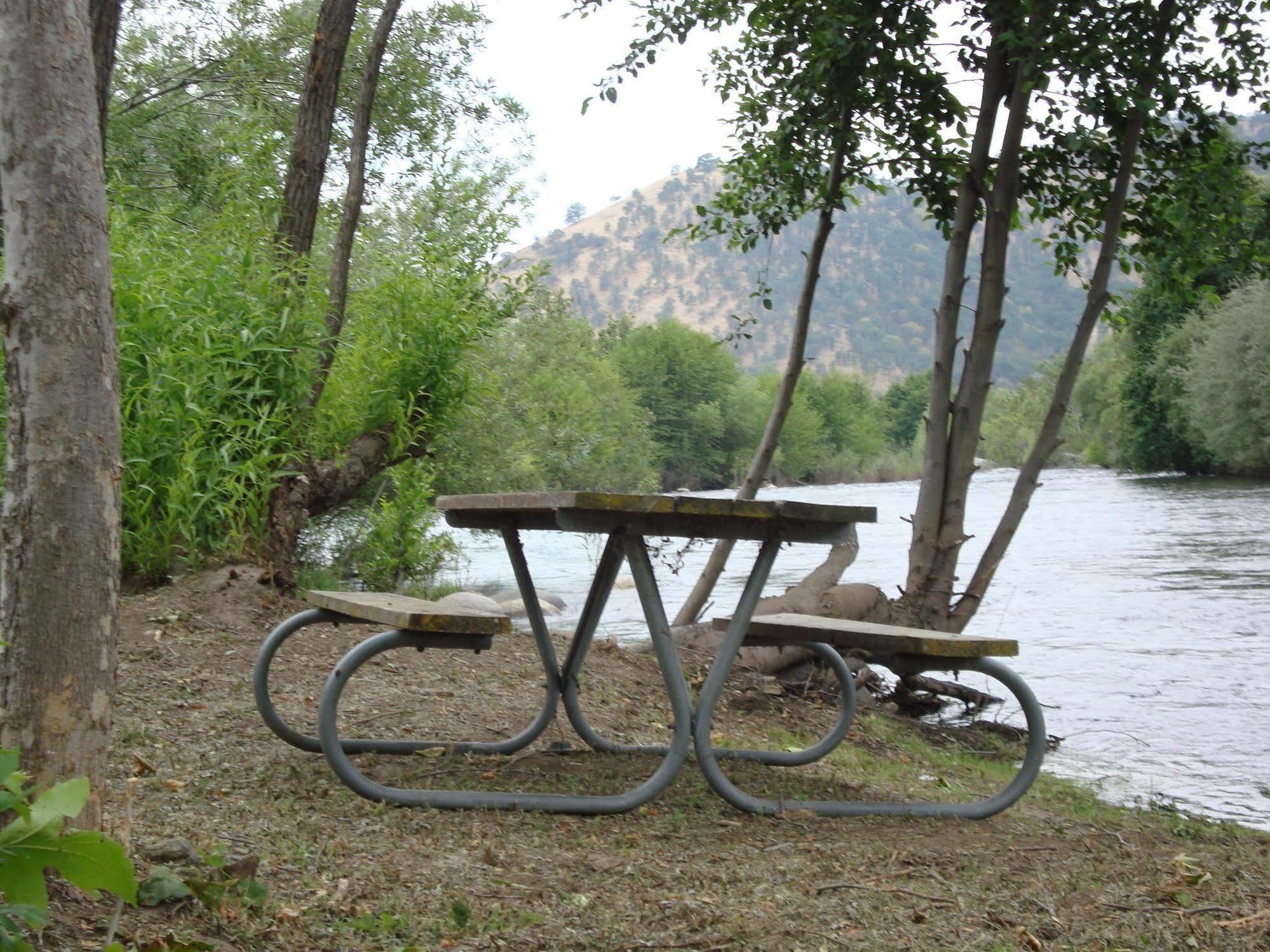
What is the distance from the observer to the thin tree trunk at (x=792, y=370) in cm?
855

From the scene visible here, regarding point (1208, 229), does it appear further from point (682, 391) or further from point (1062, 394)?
point (682, 391)

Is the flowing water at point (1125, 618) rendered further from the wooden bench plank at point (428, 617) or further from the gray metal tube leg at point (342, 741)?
the wooden bench plank at point (428, 617)

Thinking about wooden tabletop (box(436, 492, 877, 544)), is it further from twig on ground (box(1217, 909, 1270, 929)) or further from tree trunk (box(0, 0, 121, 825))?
twig on ground (box(1217, 909, 1270, 929))

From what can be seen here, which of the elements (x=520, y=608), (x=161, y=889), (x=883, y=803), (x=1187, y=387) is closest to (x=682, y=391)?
(x=1187, y=387)

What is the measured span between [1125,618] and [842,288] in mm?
169154

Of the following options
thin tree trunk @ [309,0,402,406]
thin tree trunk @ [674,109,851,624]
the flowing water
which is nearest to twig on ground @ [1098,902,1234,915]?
the flowing water

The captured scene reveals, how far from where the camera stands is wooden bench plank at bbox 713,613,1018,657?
3730mm

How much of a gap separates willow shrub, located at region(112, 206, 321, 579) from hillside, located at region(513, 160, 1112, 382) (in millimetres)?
147663

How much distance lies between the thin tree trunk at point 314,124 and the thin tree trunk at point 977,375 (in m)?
4.36

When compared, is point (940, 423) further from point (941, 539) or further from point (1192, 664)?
point (1192, 664)

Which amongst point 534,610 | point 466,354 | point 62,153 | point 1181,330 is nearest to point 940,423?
point 466,354

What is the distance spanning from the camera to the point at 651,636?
12.3ft

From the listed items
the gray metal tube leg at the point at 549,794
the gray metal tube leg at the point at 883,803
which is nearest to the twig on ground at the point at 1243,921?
the gray metal tube leg at the point at 883,803

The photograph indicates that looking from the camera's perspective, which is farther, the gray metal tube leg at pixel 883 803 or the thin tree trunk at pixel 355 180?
the thin tree trunk at pixel 355 180
